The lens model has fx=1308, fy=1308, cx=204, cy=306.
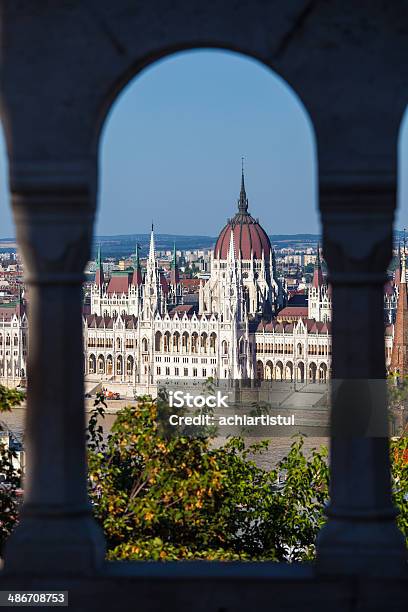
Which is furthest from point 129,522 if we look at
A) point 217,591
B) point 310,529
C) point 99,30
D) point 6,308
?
point 6,308

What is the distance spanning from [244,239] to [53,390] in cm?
5761

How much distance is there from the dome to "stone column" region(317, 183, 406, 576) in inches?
2219

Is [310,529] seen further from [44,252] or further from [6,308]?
[6,308]

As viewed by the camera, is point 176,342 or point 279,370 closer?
point 279,370

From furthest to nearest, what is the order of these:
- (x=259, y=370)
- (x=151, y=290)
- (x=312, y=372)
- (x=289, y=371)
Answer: (x=151, y=290) → (x=259, y=370) → (x=289, y=371) → (x=312, y=372)

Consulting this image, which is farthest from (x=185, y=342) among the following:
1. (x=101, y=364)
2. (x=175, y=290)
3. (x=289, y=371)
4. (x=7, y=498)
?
(x=7, y=498)

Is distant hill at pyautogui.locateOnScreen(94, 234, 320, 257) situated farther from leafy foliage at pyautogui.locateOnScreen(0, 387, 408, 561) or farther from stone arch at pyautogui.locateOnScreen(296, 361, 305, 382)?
leafy foliage at pyautogui.locateOnScreen(0, 387, 408, 561)

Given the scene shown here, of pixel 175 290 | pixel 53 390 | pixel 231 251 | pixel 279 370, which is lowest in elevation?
pixel 53 390

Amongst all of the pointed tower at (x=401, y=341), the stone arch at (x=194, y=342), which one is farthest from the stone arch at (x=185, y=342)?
the pointed tower at (x=401, y=341)

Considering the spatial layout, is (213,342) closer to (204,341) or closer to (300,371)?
(204,341)

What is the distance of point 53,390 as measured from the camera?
7.34ft

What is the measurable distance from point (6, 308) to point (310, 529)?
51660mm

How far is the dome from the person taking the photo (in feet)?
194

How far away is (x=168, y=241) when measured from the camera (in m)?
120
